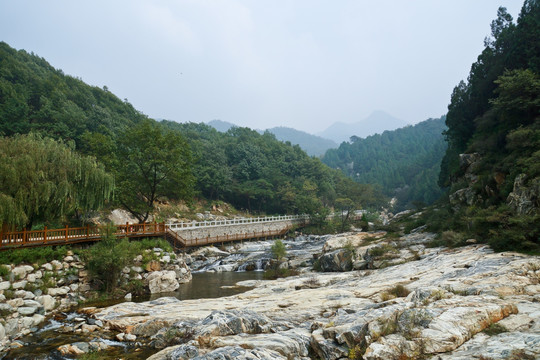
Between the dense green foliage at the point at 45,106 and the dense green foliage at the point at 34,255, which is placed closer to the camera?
the dense green foliage at the point at 34,255

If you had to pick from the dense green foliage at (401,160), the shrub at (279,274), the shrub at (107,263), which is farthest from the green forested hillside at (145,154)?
the dense green foliage at (401,160)

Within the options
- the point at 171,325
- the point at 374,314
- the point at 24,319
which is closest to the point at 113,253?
the point at 24,319

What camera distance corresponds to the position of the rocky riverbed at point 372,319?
6.22 meters

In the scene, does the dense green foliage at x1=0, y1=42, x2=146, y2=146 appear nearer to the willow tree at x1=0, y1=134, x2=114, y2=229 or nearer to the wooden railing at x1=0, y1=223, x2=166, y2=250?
the willow tree at x1=0, y1=134, x2=114, y2=229

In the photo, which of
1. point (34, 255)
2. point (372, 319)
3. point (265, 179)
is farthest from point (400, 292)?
point (265, 179)

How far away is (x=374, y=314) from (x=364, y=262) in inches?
468

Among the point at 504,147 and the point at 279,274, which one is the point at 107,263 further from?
the point at 504,147

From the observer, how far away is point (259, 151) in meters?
69.0

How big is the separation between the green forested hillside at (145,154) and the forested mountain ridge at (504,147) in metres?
21.2

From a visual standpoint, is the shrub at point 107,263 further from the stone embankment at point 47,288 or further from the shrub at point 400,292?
the shrub at point 400,292

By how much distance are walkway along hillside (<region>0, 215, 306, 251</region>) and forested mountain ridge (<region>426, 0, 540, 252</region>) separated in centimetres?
1988

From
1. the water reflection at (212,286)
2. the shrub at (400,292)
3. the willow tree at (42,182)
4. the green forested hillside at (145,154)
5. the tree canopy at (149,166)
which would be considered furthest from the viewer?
the green forested hillside at (145,154)

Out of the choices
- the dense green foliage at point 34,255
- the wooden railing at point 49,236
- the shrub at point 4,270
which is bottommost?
the shrub at point 4,270

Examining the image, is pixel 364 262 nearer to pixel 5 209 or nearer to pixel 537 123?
pixel 537 123
